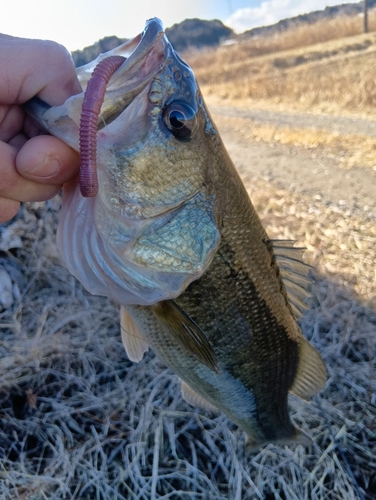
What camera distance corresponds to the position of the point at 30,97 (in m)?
1.37

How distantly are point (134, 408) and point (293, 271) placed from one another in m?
1.41

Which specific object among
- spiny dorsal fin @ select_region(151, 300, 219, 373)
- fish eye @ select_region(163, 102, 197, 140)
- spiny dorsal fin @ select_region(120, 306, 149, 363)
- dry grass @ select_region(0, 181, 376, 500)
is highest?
fish eye @ select_region(163, 102, 197, 140)

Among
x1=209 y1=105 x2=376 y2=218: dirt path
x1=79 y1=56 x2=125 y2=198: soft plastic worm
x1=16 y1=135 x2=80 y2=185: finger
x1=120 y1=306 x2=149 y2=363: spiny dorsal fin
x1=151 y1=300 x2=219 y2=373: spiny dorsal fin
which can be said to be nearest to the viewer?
x1=79 y1=56 x2=125 y2=198: soft plastic worm

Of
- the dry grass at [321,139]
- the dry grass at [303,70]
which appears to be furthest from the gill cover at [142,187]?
the dry grass at [303,70]

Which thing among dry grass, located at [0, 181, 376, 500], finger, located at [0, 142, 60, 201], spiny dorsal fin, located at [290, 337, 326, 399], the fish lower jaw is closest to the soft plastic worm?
the fish lower jaw

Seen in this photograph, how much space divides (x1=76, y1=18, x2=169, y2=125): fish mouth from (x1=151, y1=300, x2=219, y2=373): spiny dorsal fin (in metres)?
0.58

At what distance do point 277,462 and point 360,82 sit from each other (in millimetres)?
10705

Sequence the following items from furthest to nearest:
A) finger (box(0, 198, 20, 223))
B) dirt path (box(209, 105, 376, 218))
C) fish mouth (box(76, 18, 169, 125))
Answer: dirt path (box(209, 105, 376, 218))
finger (box(0, 198, 20, 223))
fish mouth (box(76, 18, 169, 125))

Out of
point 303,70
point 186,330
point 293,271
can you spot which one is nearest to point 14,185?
point 186,330

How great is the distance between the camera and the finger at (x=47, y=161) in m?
1.21

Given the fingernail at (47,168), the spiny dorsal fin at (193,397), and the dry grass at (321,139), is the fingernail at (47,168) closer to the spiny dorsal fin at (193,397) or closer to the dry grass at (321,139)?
the spiny dorsal fin at (193,397)

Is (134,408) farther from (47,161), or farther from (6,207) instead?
(47,161)

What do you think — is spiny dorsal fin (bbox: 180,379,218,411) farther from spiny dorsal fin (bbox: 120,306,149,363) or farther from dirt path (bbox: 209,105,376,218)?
dirt path (bbox: 209,105,376,218)

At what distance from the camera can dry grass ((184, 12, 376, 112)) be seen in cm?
1098
